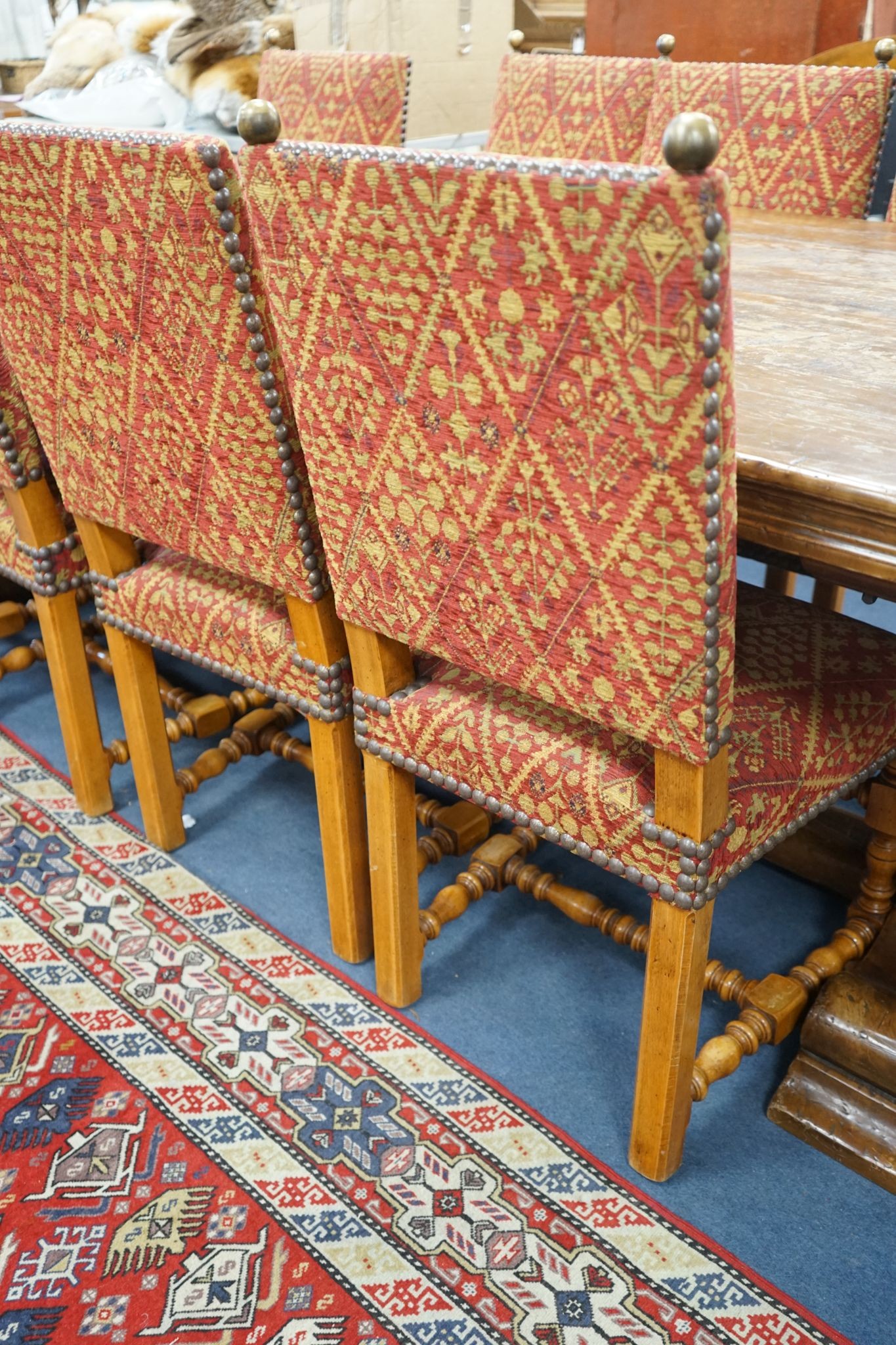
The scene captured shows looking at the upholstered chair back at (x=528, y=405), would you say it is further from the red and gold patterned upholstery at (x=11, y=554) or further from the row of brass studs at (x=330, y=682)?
the red and gold patterned upholstery at (x=11, y=554)

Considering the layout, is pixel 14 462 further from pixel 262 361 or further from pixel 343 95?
pixel 343 95

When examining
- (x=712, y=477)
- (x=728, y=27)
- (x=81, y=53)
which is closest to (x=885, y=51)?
(x=712, y=477)

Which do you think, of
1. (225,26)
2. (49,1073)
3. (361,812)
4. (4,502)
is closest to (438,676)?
(361,812)

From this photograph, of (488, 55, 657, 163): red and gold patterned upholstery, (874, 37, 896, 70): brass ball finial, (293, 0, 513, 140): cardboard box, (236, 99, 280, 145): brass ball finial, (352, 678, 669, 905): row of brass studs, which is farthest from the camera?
(293, 0, 513, 140): cardboard box

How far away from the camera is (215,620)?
1398 mm

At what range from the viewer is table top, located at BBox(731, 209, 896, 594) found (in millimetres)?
850

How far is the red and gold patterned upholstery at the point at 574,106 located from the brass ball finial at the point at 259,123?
147cm

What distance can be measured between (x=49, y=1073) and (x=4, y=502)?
2.78 feet

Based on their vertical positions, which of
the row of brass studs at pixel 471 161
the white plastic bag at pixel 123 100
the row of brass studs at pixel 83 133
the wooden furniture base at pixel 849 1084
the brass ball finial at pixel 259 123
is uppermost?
the brass ball finial at pixel 259 123

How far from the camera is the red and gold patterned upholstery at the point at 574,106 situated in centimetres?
221

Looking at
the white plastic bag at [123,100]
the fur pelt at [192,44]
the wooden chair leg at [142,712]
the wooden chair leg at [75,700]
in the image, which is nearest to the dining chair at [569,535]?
the wooden chair leg at [142,712]

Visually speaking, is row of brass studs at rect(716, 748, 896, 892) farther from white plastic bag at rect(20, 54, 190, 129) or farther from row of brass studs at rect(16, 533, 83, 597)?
white plastic bag at rect(20, 54, 190, 129)

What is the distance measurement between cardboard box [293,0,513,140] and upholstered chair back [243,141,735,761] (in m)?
2.58

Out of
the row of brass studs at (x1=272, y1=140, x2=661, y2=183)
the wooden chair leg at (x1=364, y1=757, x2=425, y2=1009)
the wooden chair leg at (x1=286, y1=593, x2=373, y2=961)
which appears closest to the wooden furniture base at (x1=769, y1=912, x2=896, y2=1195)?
the wooden chair leg at (x1=364, y1=757, x2=425, y2=1009)
